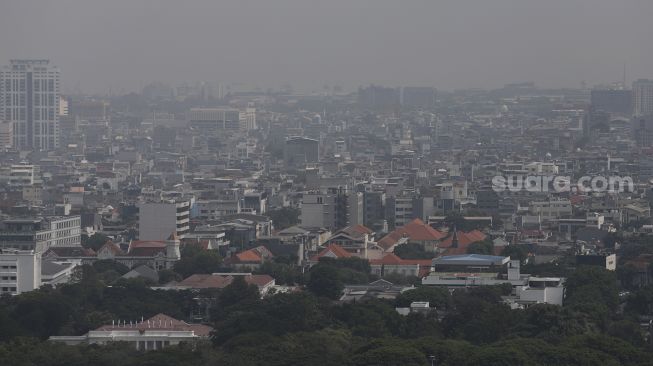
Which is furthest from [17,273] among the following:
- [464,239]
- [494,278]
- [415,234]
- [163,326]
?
[415,234]

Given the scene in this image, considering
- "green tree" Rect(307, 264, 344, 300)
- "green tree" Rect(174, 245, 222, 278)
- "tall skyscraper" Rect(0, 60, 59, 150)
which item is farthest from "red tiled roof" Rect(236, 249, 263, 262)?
"tall skyscraper" Rect(0, 60, 59, 150)

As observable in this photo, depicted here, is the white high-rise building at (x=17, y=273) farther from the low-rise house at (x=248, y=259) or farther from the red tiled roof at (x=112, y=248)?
the red tiled roof at (x=112, y=248)

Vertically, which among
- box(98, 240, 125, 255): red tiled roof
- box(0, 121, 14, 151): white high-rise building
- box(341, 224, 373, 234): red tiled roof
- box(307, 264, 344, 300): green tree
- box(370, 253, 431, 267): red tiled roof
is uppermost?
box(307, 264, 344, 300): green tree

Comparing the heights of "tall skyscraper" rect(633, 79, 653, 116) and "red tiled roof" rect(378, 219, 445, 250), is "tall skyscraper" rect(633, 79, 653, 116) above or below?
above

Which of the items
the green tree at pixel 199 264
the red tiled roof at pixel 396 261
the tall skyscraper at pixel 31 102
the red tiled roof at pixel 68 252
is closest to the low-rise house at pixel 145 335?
the green tree at pixel 199 264

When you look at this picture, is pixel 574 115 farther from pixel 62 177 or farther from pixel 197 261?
pixel 197 261

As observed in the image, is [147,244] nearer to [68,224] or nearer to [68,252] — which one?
[68,252]

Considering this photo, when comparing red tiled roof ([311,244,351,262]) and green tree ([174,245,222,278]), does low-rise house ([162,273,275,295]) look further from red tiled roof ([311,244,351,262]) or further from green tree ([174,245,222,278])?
red tiled roof ([311,244,351,262])
